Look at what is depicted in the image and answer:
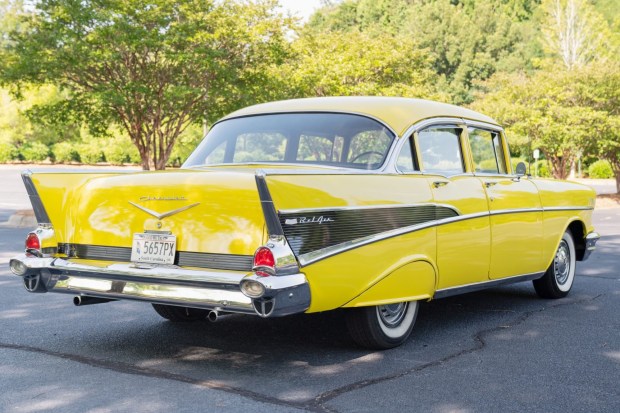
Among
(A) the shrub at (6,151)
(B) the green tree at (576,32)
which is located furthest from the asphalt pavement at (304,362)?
(A) the shrub at (6,151)

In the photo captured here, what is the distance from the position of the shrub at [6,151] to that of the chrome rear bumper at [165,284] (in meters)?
56.4

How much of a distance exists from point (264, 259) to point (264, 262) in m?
0.02

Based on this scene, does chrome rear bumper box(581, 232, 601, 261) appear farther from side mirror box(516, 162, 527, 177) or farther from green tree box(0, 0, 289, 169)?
green tree box(0, 0, 289, 169)

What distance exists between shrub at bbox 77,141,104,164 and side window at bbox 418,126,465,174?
52.3 meters

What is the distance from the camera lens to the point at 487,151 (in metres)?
6.80

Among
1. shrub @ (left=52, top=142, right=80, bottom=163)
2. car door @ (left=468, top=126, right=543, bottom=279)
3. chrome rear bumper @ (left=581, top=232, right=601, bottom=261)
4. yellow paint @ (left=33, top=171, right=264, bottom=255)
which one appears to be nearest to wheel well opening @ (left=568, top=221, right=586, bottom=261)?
chrome rear bumper @ (left=581, top=232, right=601, bottom=261)

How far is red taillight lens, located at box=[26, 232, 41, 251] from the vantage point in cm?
514

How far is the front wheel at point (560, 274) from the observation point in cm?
744

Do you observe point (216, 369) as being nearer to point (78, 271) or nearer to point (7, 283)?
point (78, 271)

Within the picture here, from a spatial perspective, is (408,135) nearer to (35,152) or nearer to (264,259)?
(264,259)

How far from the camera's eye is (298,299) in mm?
4359

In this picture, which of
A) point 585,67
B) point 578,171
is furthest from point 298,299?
point 578,171

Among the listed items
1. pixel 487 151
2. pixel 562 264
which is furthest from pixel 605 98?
pixel 487 151

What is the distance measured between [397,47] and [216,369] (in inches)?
1106
